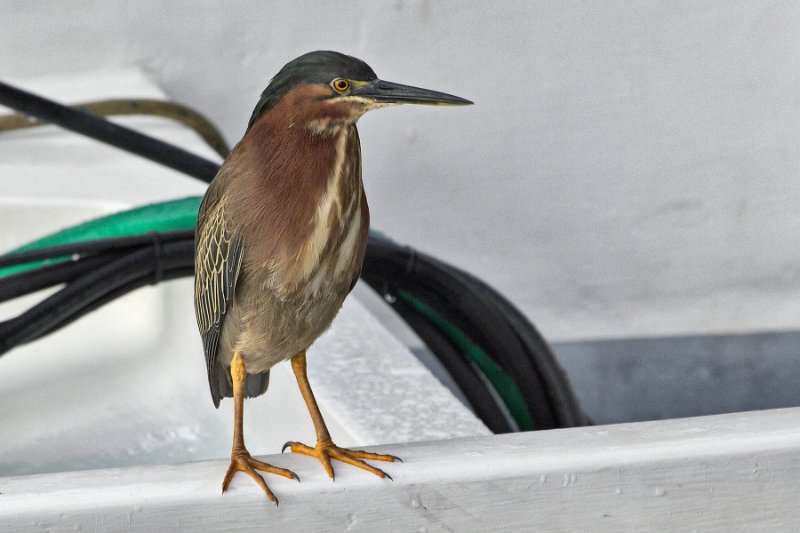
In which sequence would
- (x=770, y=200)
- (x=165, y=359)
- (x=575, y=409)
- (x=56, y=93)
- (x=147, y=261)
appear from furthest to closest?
(x=770, y=200)
(x=56, y=93)
(x=165, y=359)
(x=575, y=409)
(x=147, y=261)

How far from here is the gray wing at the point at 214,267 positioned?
787 mm

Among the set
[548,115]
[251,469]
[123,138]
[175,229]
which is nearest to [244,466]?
[251,469]

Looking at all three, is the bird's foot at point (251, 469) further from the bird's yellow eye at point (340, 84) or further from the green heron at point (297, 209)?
the bird's yellow eye at point (340, 84)

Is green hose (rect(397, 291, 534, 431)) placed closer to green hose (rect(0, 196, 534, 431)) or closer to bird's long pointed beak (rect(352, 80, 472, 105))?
green hose (rect(0, 196, 534, 431))

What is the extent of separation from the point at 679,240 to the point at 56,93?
46.1 inches

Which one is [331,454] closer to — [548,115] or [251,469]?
[251,469]

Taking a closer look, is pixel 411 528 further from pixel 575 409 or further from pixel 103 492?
pixel 575 409

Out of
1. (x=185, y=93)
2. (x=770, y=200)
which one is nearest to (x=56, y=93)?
(x=185, y=93)

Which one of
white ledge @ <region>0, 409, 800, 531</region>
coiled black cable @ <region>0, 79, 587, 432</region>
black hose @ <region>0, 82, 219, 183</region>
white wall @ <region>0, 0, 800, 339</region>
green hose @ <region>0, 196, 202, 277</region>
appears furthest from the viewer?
white wall @ <region>0, 0, 800, 339</region>

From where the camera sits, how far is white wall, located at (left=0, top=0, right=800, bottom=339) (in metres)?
1.93

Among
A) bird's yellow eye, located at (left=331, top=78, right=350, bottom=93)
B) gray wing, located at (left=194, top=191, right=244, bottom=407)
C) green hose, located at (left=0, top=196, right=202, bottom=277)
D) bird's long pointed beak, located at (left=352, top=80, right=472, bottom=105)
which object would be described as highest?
bird's yellow eye, located at (left=331, top=78, right=350, bottom=93)

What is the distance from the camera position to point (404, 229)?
2.04m

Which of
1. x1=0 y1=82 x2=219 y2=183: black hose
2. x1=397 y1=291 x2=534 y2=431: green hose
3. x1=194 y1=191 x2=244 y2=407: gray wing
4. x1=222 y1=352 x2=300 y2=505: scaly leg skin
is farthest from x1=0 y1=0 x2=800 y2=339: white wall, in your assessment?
x1=222 y1=352 x2=300 y2=505: scaly leg skin

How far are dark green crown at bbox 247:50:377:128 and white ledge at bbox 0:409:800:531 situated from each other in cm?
26
